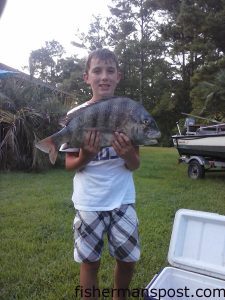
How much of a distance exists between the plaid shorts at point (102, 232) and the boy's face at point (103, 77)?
808 mm

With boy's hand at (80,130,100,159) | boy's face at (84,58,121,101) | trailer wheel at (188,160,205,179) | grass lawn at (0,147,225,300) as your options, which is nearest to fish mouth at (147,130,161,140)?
boy's hand at (80,130,100,159)

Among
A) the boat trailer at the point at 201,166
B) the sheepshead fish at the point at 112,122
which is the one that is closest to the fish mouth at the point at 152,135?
the sheepshead fish at the point at 112,122

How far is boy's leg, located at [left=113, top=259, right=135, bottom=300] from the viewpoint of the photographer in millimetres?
3026

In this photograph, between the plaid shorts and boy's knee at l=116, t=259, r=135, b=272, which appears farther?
boy's knee at l=116, t=259, r=135, b=272

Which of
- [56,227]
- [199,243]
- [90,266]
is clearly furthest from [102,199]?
[56,227]

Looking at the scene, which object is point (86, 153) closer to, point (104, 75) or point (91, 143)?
point (91, 143)

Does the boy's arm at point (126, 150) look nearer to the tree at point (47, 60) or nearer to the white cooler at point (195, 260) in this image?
the white cooler at point (195, 260)

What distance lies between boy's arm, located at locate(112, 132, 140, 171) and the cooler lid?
2.32 ft

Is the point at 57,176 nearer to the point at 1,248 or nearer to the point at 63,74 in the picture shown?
the point at 1,248

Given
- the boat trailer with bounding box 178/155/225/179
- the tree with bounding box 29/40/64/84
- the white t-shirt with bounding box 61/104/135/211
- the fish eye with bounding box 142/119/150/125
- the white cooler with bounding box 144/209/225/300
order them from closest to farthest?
the fish eye with bounding box 142/119/150/125 < the white t-shirt with bounding box 61/104/135/211 < the white cooler with bounding box 144/209/225/300 < the boat trailer with bounding box 178/155/225/179 < the tree with bounding box 29/40/64/84

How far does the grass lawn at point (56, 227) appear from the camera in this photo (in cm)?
398

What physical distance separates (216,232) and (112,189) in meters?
0.93

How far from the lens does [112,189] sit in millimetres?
2881

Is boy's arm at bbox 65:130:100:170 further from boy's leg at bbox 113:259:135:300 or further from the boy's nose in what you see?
boy's leg at bbox 113:259:135:300
